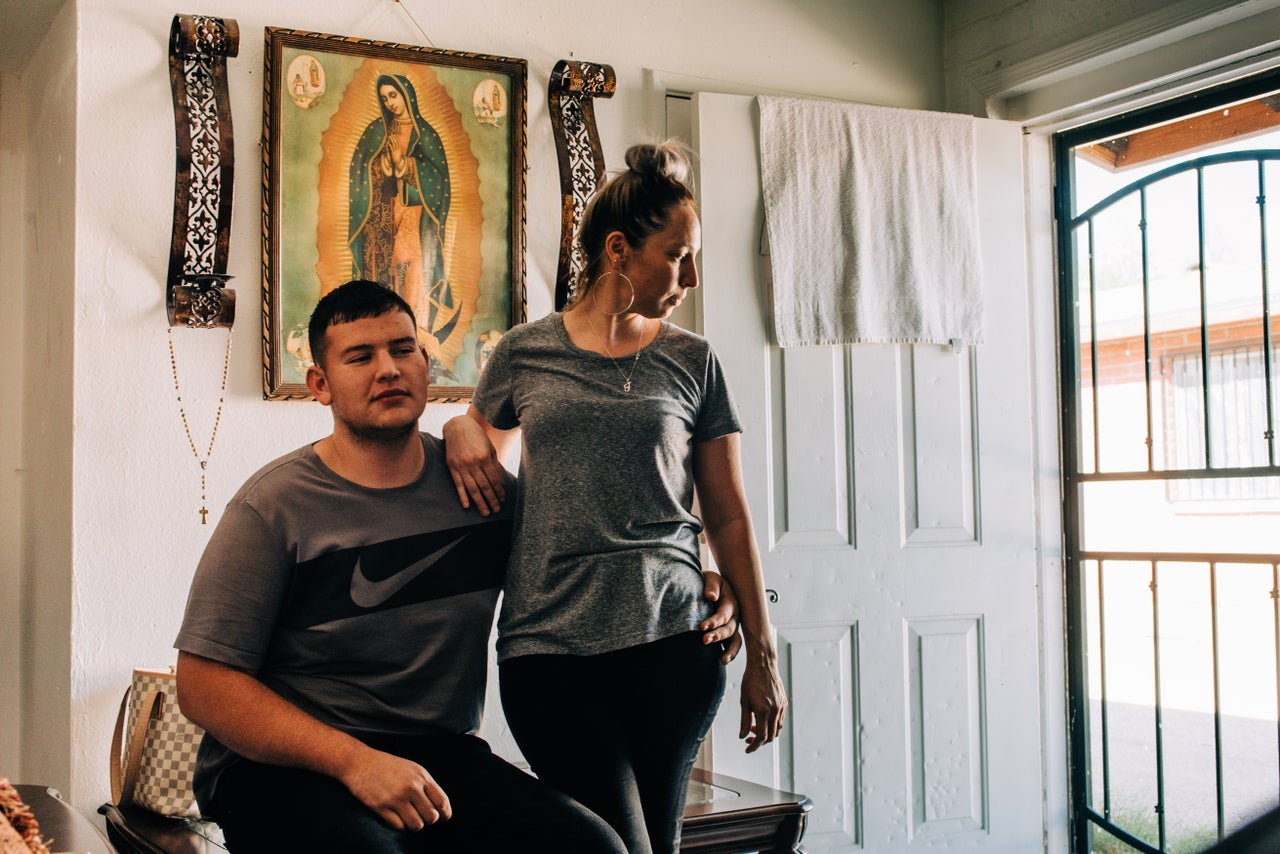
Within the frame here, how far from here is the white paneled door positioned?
2.79 metres

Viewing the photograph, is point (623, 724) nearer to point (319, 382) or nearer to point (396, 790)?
point (396, 790)

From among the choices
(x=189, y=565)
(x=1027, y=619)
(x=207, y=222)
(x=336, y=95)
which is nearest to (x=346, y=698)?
(x=189, y=565)

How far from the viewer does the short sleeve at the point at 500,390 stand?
1721 millimetres

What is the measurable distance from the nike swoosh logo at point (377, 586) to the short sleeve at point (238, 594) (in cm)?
8

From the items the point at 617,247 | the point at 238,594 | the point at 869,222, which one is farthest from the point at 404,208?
the point at 238,594

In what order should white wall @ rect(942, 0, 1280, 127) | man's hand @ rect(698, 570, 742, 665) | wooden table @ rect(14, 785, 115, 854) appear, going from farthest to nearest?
white wall @ rect(942, 0, 1280, 127), man's hand @ rect(698, 570, 742, 665), wooden table @ rect(14, 785, 115, 854)

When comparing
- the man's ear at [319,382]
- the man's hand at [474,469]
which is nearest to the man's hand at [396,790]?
the man's hand at [474,469]

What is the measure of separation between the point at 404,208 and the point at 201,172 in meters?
0.43

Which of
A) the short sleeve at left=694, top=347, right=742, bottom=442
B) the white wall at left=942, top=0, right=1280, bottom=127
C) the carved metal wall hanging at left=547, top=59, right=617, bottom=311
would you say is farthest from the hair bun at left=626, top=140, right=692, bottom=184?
the white wall at left=942, top=0, right=1280, bottom=127

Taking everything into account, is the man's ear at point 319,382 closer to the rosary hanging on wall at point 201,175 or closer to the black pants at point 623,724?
the black pants at point 623,724

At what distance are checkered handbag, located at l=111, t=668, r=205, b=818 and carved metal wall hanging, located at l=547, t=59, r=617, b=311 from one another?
1.18 metres

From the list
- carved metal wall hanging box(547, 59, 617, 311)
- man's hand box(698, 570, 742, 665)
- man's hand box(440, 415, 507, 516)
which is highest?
carved metal wall hanging box(547, 59, 617, 311)

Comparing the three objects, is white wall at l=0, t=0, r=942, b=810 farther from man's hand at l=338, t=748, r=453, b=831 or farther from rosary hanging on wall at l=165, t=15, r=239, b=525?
man's hand at l=338, t=748, r=453, b=831

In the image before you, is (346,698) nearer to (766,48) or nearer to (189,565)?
(189,565)
